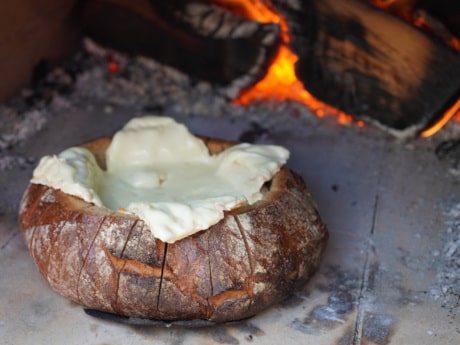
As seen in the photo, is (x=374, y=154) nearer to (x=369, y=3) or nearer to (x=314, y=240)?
(x=369, y=3)

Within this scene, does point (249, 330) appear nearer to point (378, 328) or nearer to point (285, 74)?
point (378, 328)

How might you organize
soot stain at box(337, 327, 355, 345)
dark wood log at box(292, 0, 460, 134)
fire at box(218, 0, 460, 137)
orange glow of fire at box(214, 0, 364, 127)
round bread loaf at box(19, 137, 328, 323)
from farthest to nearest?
orange glow of fire at box(214, 0, 364, 127)
fire at box(218, 0, 460, 137)
dark wood log at box(292, 0, 460, 134)
soot stain at box(337, 327, 355, 345)
round bread loaf at box(19, 137, 328, 323)

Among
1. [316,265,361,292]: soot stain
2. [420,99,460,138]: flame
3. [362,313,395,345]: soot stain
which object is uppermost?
[420,99,460,138]: flame

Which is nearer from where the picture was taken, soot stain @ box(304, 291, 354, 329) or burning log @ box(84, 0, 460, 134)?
soot stain @ box(304, 291, 354, 329)

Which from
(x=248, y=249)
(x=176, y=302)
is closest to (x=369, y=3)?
(x=248, y=249)

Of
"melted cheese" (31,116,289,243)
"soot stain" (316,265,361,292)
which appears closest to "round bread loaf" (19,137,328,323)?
"melted cheese" (31,116,289,243)

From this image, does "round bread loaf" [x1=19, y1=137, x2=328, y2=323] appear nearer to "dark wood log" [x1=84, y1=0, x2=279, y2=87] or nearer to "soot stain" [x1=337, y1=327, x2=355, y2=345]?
"soot stain" [x1=337, y1=327, x2=355, y2=345]
